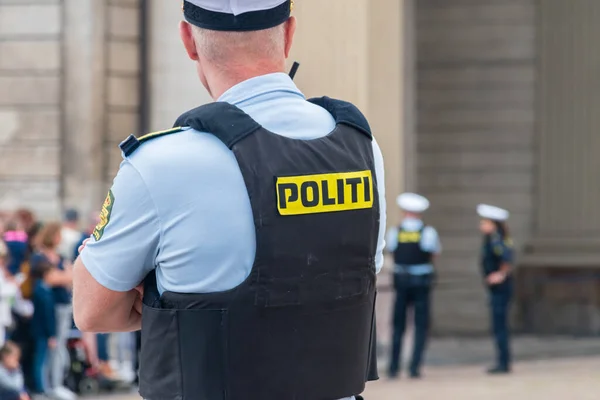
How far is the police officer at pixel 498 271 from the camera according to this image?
13109 mm

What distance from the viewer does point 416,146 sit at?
1764 cm

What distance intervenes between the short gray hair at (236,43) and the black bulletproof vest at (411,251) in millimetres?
10267

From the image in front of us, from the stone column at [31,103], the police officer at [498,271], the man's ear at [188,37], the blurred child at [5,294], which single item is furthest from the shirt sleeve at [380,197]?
the stone column at [31,103]

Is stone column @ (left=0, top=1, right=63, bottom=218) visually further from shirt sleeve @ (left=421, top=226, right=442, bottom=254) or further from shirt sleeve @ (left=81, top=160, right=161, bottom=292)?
shirt sleeve @ (left=81, top=160, right=161, bottom=292)

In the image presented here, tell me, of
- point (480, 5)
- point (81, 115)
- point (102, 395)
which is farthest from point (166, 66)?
point (480, 5)

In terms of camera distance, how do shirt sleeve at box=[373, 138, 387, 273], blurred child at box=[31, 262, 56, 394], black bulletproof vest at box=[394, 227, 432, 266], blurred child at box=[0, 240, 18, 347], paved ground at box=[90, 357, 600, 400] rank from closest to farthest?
shirt sleeve at box=[373, 138, 387, 273] < blurred child at box=[0, 240, 18, 347] < blurred child at box=[31, 262, 56, 394] < paved ground at box=[90, 357, 600, 400] < black bulletproof vest at box=[394, 227, 432, 266]

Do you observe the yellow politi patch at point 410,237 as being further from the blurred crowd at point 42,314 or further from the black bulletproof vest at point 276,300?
Result: the black bulletproof vest at point 276,300

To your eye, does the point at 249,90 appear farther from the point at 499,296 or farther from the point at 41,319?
the point at 499,296

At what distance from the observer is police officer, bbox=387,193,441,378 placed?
41.6ft

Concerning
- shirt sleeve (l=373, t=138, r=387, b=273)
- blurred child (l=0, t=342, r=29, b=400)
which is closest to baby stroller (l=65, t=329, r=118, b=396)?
blurred child (l=0, t=342, r=29, b=400)

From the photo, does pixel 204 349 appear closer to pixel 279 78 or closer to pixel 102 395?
pixel 279 78

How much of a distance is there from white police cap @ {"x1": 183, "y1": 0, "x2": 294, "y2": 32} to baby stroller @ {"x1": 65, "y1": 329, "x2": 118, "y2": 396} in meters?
9.09

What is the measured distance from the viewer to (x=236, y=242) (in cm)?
233

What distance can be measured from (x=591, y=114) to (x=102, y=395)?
868cm
